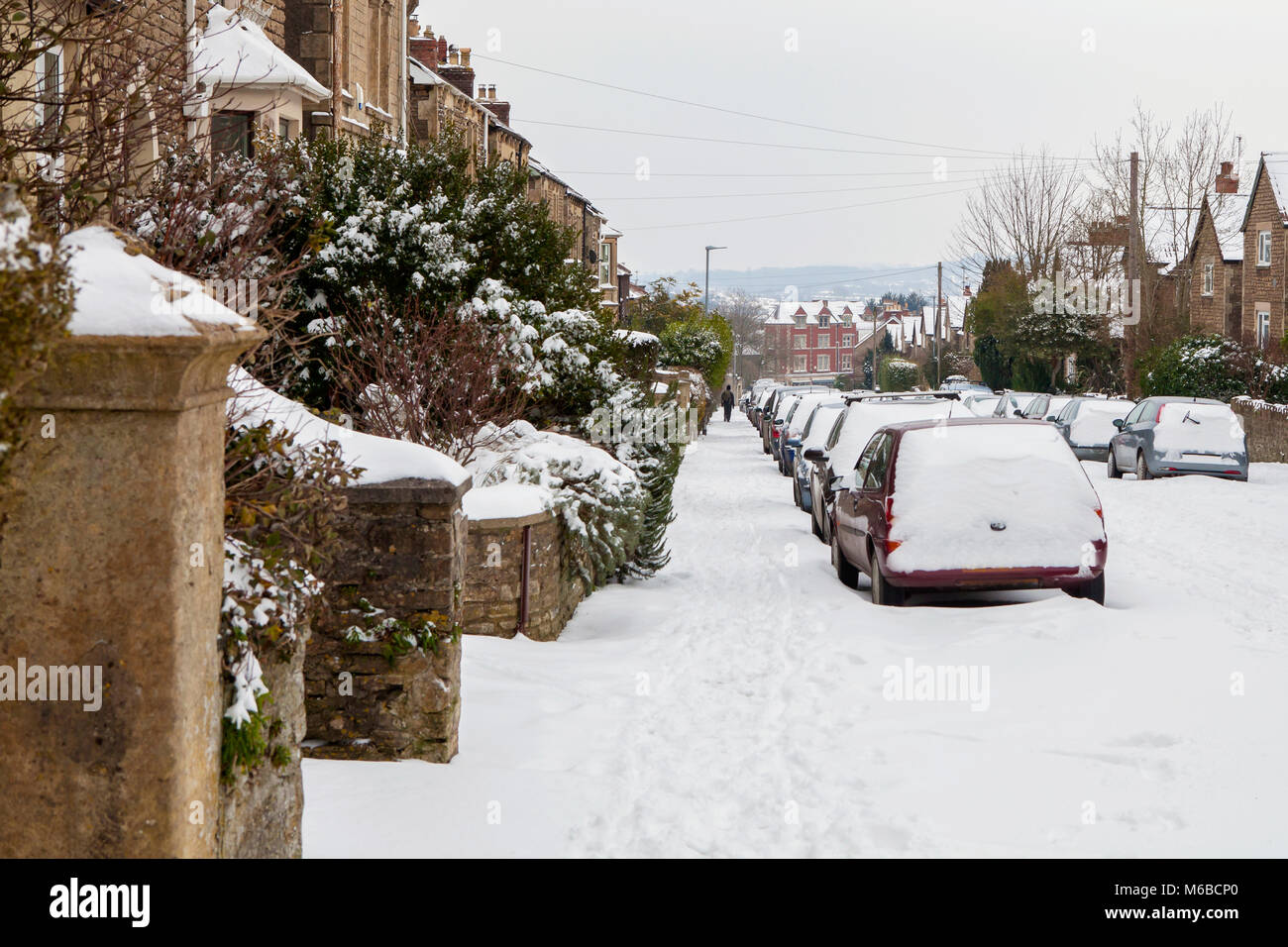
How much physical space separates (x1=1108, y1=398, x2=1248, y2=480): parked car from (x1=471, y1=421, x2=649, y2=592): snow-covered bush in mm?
13509

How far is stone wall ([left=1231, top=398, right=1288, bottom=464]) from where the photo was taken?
26531mm

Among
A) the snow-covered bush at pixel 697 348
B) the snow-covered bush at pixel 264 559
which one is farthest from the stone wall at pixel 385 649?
the snow-covered bush at pixel 697 348

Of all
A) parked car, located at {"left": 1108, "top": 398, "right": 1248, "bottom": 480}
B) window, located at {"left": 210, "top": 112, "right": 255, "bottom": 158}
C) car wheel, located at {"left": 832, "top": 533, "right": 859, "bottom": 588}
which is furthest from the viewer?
parked car, located at {"left": 1108, "top": 398, "right": 1248, "bottom": 480}

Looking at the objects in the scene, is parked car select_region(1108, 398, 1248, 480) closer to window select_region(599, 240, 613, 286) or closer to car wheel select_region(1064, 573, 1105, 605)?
car wheel select_region(1064, 573, 1105, 605)

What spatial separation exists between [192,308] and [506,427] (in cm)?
842

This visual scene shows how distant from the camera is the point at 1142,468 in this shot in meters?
22.7

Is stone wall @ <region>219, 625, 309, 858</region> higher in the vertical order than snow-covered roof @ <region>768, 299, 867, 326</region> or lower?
lower

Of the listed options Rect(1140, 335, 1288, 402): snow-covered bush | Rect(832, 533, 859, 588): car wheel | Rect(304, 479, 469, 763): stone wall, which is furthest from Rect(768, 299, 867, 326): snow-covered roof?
Rect(304, 479, 469, 763): stone wall

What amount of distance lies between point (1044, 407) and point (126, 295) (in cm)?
3264

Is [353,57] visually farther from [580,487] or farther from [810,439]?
[580,487]

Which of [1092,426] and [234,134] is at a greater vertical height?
[234,134]

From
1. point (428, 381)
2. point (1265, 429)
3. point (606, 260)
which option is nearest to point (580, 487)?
point (428, 381)

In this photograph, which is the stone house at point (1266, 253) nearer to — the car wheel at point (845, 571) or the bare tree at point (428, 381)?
the car wheel at point (845, 571)
